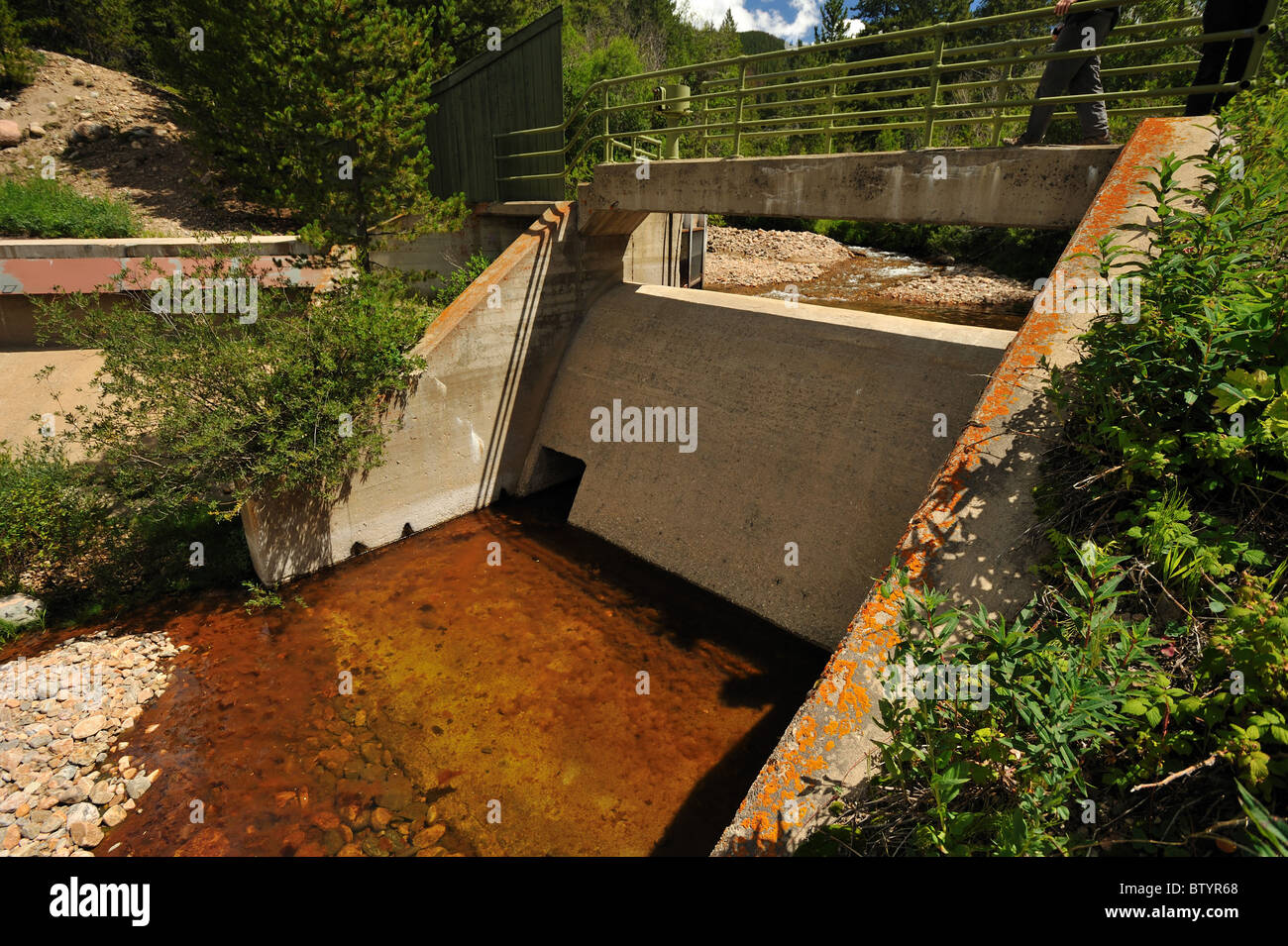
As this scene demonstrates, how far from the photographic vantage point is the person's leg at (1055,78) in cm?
606

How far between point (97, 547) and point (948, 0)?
206 ft

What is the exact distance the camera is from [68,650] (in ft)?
24.5

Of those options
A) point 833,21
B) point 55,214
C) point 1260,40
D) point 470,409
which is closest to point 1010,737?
point 1260,40

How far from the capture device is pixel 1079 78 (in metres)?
6.21

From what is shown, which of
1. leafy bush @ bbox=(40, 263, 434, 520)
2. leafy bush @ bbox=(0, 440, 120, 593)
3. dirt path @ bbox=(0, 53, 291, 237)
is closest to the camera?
leafy bush @ bbox=(40, 263, 434, 520)

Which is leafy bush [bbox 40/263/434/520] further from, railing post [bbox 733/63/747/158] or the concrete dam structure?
railing post [bbox 733/63/747/158]

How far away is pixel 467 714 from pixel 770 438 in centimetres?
532

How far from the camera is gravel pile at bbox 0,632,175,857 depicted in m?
5.59

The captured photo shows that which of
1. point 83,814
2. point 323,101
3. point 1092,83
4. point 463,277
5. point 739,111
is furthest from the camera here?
point 463,277

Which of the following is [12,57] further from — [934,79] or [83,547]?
[934,79]

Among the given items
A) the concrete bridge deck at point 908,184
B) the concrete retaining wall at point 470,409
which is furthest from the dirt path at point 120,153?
the concrete bridge deck at point 908,184

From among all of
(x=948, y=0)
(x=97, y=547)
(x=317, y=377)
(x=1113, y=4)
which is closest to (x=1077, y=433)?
(x=1113, y=4)

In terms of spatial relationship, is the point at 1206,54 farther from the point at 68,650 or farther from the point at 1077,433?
the point at 68,650

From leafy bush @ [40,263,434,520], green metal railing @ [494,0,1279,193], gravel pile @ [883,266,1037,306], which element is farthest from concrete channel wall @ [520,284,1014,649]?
gravel pile @ [883,266,1037,306]
